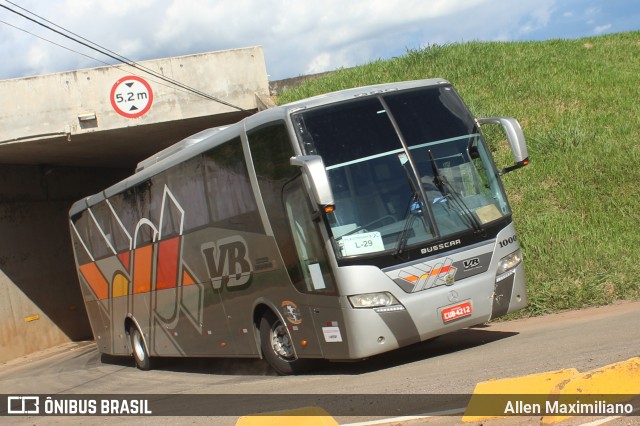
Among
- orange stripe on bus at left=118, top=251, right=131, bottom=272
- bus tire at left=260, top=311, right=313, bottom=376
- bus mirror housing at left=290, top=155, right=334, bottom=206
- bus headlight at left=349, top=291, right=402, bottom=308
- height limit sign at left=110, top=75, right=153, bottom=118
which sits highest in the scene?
height limit sign at left=110, top=75, right=153, bottom=118

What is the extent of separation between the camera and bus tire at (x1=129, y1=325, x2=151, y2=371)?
1633cm

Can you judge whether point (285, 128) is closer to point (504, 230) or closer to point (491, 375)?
point (504, 230)

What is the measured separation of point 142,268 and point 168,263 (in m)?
1.46

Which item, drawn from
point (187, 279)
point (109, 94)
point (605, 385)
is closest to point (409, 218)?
point (605, 385)

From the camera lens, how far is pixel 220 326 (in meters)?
12.3

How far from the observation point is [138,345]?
16516 mm

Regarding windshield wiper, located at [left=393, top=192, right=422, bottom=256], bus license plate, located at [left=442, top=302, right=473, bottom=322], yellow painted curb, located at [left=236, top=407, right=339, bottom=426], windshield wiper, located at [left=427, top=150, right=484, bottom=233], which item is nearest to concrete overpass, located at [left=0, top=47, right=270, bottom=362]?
windshield wiper, located at [left=427, top=150, right=484, bottom=233]

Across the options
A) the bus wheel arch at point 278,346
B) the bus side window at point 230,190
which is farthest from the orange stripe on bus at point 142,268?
the bus wheel arch at point 278,346

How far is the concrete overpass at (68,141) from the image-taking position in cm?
2172

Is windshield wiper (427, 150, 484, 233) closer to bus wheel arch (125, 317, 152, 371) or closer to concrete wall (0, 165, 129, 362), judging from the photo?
bus wheel arch (125, 317, 152, 371)

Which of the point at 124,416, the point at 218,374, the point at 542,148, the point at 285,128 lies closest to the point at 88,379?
the point at 218,374

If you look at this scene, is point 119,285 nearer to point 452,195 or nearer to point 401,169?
point 401,169

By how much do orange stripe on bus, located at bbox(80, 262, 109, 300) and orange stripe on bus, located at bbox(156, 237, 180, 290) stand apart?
3.64m

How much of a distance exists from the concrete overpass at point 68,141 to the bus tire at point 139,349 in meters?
7.40
